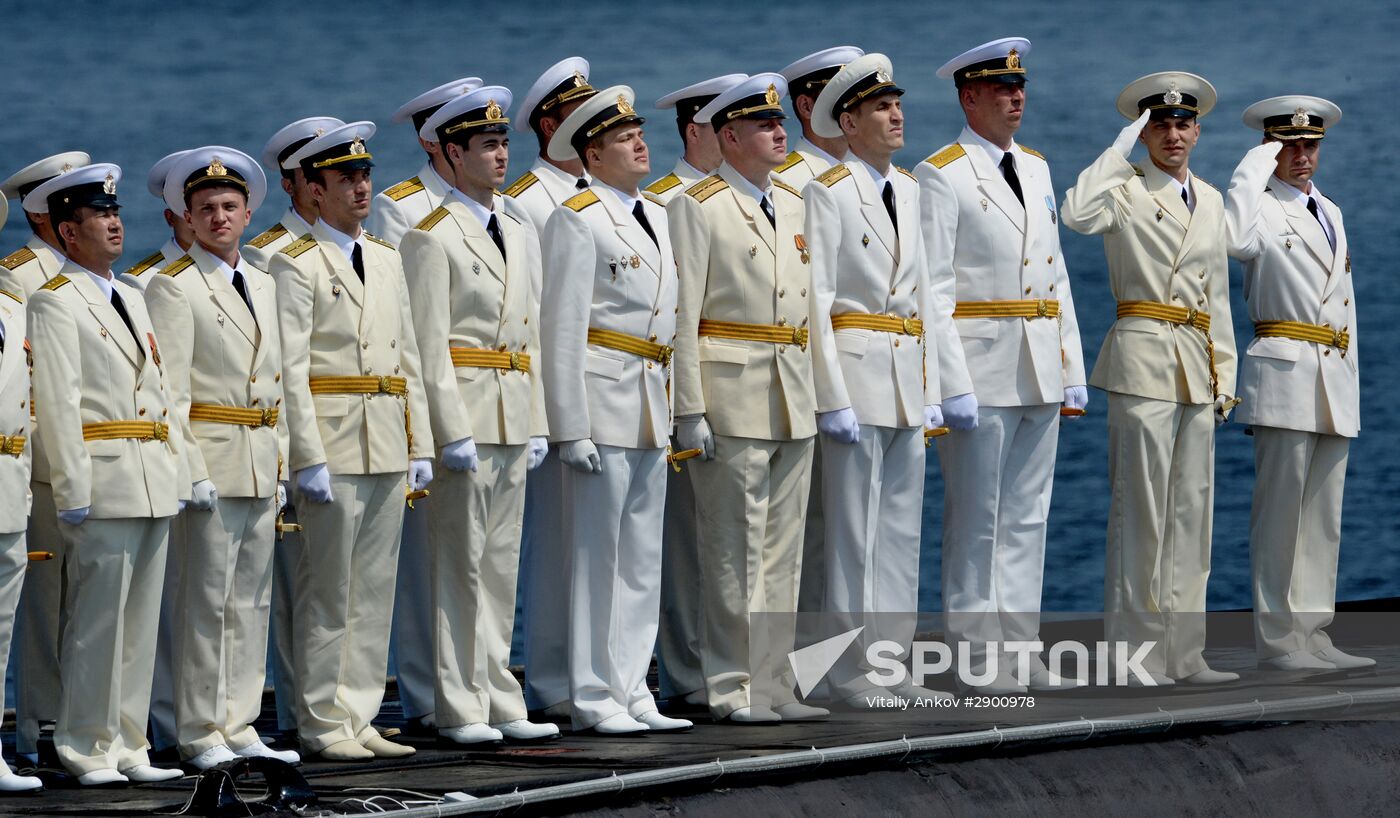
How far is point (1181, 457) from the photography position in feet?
26.1

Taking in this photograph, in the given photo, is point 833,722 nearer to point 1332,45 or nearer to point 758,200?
point 758,200

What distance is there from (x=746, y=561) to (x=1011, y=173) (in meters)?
1.46

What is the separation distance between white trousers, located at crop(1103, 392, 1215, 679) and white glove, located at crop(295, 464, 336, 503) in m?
2.49

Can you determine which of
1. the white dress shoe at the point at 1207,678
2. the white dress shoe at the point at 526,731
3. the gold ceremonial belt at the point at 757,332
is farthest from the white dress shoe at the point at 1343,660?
the white dress shoe at the point at 526,731

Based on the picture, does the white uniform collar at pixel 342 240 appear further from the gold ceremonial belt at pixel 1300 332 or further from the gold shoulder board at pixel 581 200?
the gold ceremonial belt at pixel 1300 332

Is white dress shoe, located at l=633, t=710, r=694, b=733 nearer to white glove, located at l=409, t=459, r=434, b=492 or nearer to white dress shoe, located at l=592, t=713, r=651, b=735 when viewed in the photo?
white dress shoe, located at l=592, t=713, r=651, b=735

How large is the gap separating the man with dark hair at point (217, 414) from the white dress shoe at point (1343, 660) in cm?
345

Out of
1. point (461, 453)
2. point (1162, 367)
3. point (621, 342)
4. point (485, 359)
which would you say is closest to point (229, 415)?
point (461, 453)

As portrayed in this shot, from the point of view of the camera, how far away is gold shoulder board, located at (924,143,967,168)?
25.0 feet

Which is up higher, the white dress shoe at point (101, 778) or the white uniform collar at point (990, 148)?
the white uniform collar at point (990, 148)

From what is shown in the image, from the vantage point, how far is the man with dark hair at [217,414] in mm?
6410

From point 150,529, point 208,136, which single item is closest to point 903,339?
point 150,529

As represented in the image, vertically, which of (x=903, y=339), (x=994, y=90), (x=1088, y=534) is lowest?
(x=1088, y=534)

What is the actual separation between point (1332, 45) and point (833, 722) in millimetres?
11742
